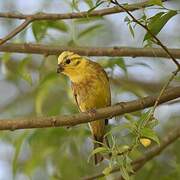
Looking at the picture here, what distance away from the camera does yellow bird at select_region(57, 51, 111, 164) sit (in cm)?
400

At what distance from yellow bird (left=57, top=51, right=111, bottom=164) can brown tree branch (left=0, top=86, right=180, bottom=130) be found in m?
1.20

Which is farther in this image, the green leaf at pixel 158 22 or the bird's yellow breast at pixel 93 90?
the bird's yellow breast at pixel 93 90

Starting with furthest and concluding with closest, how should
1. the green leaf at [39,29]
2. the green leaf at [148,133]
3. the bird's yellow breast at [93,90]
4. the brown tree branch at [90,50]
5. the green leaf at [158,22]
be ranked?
1. the bird's yellow breast at [93,90]
2. the green leaf at [39,29]
3. the brown tree branch at [90,50]
4. the green leaf at [158,22]
5. the green leaf at [148,133]

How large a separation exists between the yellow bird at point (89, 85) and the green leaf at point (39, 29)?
15.3 inches

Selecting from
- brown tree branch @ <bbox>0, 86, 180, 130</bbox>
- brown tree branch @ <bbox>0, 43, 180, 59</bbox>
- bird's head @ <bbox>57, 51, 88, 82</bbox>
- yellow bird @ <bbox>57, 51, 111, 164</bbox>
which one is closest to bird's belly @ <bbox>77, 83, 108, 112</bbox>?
yellow bird @ <bbox>57, 51, 111, 164</bbox>

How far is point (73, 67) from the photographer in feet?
13.7

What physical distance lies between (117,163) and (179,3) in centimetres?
275

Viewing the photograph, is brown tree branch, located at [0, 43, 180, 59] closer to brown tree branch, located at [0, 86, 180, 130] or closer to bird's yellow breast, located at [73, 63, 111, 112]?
brown tree branch, located at [0, 86, 180, 130]

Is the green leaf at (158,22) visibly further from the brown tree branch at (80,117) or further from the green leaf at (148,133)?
the green leaf at (148,133)

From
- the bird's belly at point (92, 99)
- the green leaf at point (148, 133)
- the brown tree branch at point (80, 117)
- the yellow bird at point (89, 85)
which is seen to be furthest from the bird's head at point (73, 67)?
the green leaf at point (148, 133)

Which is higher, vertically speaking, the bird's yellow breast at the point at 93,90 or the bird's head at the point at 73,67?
the bird's head at the point at 73,67

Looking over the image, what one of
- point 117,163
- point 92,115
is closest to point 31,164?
point 92,115

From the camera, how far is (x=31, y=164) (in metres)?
4.05

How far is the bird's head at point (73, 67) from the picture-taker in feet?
13.0
